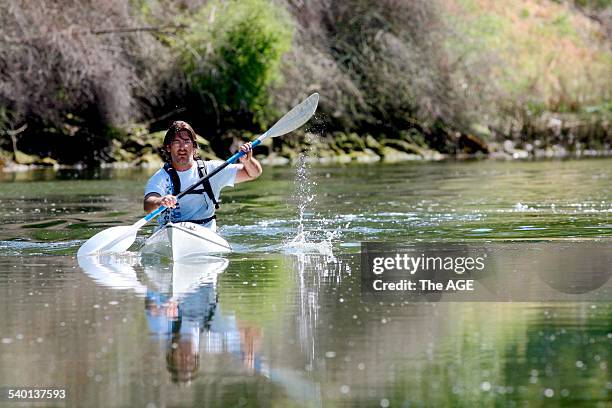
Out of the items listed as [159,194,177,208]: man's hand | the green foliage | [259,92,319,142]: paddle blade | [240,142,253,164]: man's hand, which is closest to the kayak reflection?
[159,194,177,208]: man's hand

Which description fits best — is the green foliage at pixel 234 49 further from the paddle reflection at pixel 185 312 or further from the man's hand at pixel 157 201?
the paddle reflection at pixel 185 312

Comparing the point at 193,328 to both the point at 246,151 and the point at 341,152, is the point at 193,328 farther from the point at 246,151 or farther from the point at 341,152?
the point at 341,152

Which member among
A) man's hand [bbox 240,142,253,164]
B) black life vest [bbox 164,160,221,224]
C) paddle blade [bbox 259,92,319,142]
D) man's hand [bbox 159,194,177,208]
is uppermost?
paddle blade [bbox 259,92,319,142]

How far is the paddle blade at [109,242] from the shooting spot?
41.0 ft

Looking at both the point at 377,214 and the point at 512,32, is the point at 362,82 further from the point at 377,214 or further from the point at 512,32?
the point at 377,214

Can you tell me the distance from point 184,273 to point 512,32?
126ft

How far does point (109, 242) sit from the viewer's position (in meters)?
12.6

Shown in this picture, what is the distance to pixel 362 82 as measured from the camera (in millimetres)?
39094

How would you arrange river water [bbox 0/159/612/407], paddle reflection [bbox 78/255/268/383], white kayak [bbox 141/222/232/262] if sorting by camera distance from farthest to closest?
1. white kayak [bbox 141/222/232/262]
2. paddle reflection [bbox 78/255/268/383]
3. river water [bbox 0/159/612/407]

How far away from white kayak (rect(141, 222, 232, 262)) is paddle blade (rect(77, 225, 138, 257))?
1.24ft

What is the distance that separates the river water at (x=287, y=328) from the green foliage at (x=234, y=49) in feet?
59.3

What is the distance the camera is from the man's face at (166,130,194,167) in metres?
12.5

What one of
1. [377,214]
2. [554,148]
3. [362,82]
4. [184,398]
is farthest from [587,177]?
[184,398]

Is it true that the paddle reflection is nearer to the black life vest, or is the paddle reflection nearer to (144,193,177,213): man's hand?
(144,193,177,213): man's hand
